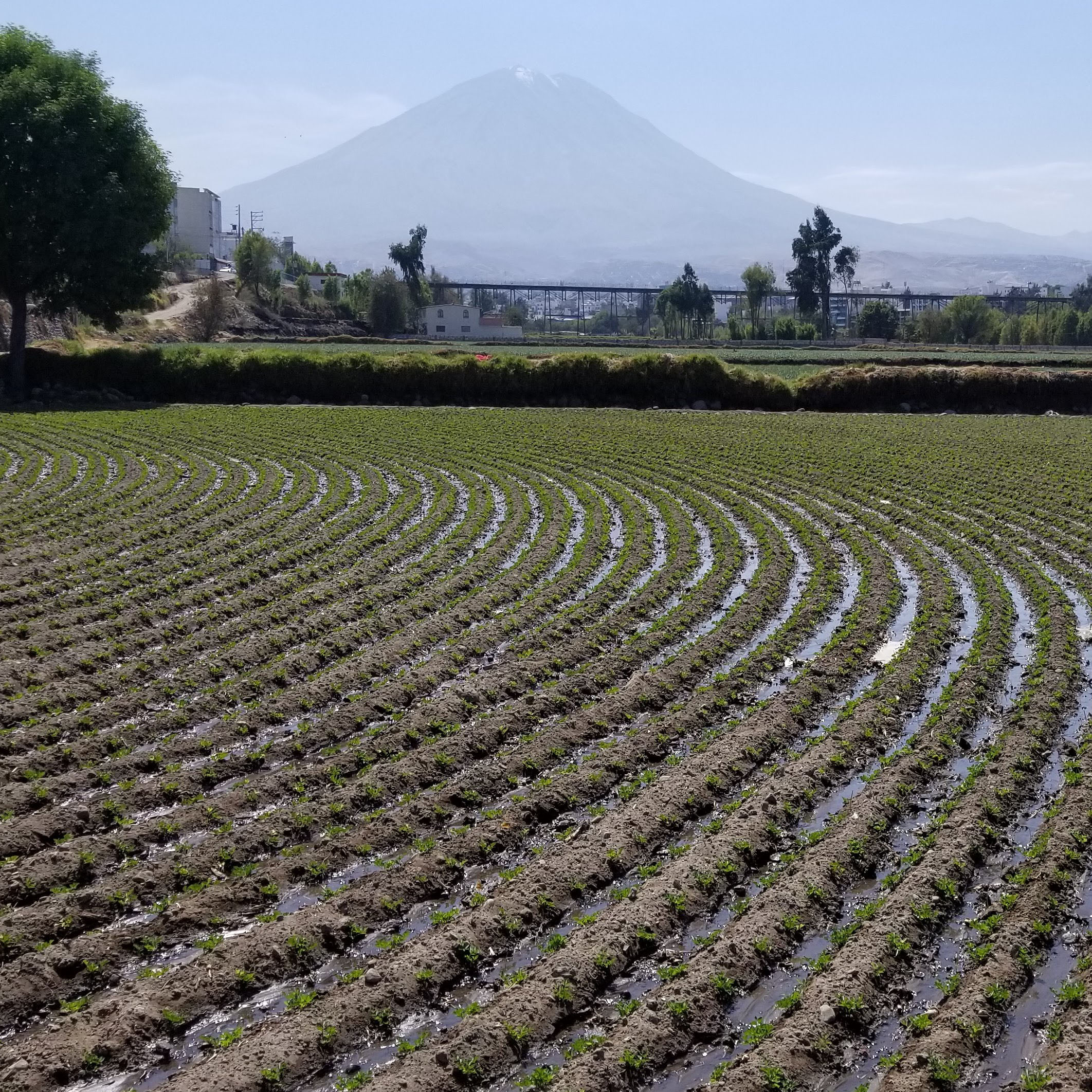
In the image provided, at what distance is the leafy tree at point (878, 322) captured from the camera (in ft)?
374

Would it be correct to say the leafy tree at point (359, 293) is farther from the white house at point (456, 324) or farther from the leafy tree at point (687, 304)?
the leafy tree at point (687, 304)

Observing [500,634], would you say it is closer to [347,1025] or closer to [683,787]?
[683,787]

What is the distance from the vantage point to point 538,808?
991cm

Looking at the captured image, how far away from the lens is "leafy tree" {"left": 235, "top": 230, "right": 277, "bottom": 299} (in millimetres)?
92875

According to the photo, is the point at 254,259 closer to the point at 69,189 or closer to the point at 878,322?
the point at 69,189

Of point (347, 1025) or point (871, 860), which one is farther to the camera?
point (871, 860)

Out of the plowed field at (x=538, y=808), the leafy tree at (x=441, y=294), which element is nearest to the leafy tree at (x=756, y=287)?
the leafy tree at (x=441, y=294)

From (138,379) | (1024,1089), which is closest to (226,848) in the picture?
(1024,1089)

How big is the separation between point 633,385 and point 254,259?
53.2 metres

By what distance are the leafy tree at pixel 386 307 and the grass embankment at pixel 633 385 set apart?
53.8 m

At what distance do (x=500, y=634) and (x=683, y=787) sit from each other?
505cm

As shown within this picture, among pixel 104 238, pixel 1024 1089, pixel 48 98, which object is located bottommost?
pixel 1024 1089

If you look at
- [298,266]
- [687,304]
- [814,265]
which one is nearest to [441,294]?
[298,266]

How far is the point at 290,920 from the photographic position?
7969 mm
